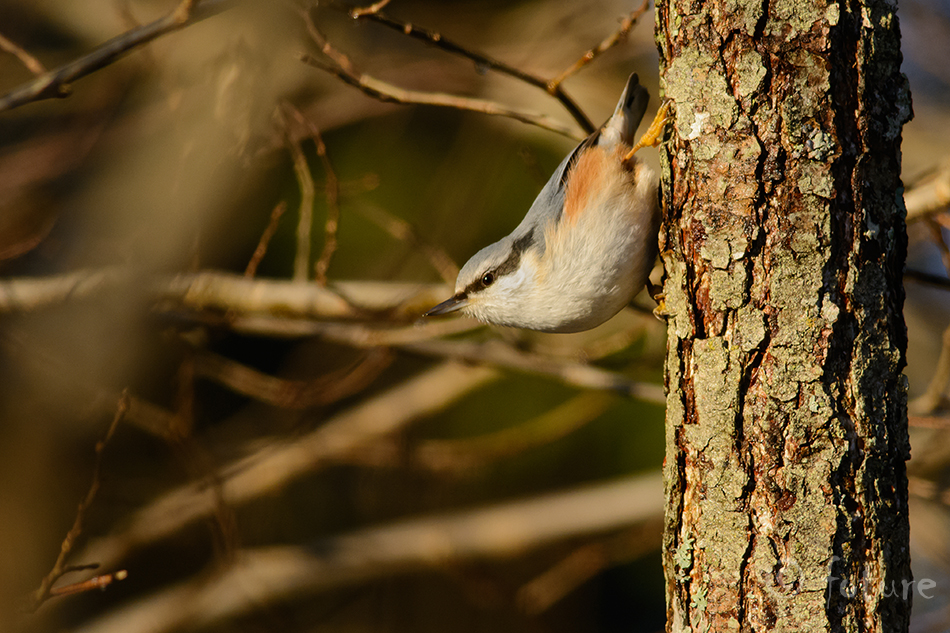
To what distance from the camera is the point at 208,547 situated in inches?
219

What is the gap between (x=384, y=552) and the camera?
4.53 meters

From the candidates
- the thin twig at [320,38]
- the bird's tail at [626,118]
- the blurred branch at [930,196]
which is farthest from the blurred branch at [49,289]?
the blurred branch at [930,196]

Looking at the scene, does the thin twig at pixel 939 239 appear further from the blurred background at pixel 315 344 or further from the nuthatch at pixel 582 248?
the nuthatch at pixel 582 248

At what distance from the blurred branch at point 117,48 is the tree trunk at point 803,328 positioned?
1.42 m

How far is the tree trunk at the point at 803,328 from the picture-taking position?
57.2 inches

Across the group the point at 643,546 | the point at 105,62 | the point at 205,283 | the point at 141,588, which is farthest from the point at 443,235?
the point at 141,588

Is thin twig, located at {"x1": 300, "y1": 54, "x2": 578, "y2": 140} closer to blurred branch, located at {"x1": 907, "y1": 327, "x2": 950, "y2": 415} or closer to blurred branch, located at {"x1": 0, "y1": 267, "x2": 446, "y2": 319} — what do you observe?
blurred branch, located at {"x1": 0, "y1": 267, "x2": 446, "y2": 319}

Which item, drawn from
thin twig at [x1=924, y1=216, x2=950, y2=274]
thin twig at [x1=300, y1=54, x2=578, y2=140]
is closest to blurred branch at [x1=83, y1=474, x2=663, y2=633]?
thin twig at [x1=924, y1=216, x2=950, y2=274]

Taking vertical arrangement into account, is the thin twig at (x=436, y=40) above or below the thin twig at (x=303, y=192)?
below

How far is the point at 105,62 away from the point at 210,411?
4186mm

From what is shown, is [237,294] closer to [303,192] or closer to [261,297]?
[261,297]

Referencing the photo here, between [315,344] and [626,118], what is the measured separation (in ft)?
12.2

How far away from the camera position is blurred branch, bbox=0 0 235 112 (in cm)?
212

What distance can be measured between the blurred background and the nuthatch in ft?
0.71
